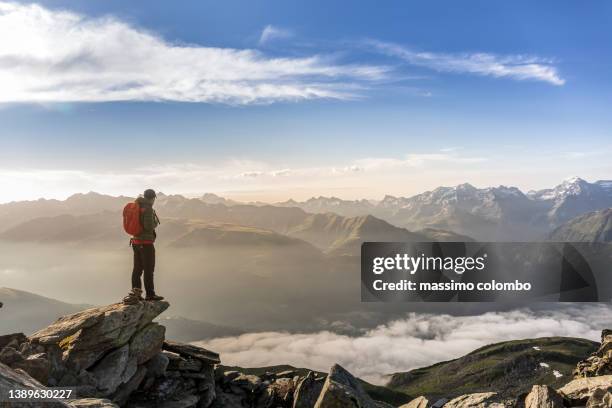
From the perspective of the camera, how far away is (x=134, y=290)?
31719 mm

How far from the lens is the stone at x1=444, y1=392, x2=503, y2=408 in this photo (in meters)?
24.5

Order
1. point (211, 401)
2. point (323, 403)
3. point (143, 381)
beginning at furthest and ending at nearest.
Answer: point (211, 401), point (143, 381), point (323, 403)

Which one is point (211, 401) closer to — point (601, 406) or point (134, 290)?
point (134, 290)

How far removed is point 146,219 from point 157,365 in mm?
11938

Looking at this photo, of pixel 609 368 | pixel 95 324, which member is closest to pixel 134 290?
pixel 95 324

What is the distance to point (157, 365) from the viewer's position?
3272 centimetres

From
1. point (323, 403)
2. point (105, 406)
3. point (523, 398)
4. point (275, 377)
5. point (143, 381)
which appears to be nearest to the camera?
point (105, 406)

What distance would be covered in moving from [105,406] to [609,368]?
3450 cm

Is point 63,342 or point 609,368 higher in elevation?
point 63,342

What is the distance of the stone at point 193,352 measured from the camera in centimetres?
3659

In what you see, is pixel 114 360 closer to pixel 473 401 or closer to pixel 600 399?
pixel 473 401

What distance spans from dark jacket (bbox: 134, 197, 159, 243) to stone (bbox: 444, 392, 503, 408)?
22.9 metres

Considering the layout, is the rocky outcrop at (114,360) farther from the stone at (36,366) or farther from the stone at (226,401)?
the stone at (226,401)

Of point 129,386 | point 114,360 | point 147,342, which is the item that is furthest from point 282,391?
point 114,360
